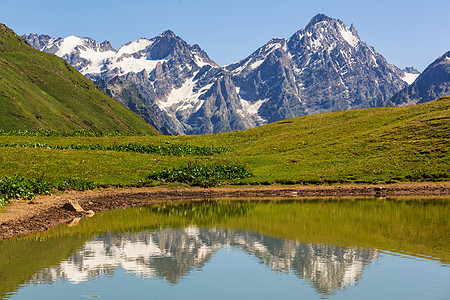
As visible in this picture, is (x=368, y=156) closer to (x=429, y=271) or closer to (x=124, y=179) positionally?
(x=124, y=179)

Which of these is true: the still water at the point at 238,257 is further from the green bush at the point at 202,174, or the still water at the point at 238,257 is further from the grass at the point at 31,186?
the green bush at the point at 202,174

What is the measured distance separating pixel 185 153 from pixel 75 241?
53.7 meters

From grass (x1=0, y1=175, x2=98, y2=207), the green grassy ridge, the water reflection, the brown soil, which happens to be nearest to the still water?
the water reflection

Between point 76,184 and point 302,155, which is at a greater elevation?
point 302,155

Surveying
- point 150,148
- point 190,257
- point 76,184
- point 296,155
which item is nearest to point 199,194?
point 76,184

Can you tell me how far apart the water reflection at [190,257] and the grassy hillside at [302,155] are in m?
30.2

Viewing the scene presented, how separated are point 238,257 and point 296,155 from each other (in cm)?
5474

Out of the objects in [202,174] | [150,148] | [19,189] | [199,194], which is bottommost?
[199,194]

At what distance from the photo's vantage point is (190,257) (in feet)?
89.2

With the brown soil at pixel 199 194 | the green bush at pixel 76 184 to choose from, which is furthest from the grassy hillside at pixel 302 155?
the brown soil at pixel 199 194

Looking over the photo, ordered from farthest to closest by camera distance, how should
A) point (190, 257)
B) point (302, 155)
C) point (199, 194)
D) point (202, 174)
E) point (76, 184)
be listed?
point (302, 155) → point (202, 174) → point (199, 194) → point (76, 184) → point (190, 257)

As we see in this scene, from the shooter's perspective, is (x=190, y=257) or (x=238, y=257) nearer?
(x=190, y=257)

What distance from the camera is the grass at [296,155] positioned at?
6550 cm

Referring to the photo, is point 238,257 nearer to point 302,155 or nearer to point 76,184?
point 76,184
